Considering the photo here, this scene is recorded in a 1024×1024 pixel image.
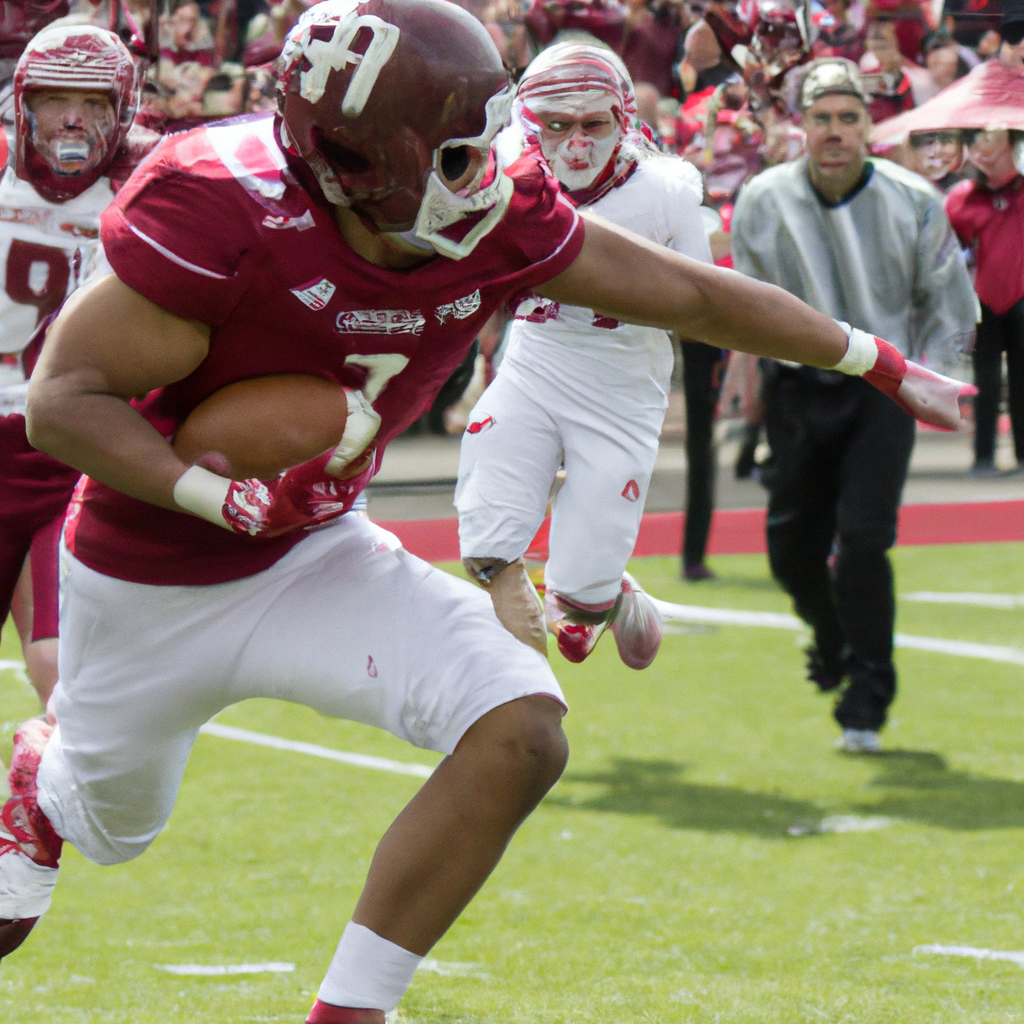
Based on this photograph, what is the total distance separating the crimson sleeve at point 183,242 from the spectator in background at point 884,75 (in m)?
6.56

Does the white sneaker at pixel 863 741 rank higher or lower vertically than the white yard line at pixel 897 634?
higher

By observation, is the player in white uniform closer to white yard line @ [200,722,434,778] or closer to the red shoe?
white yard line @ [200,722,434,778]

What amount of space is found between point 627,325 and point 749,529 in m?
5.36

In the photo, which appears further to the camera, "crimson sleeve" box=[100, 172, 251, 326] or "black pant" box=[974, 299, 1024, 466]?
"black pant" box=[974, 299, 1024, 466]

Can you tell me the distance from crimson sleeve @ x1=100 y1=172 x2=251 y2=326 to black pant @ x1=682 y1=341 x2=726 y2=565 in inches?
208

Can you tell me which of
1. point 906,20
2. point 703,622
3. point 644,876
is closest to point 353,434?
point 644,876

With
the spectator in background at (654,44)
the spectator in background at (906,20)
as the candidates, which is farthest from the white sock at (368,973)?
the spectator in background at (906,20)

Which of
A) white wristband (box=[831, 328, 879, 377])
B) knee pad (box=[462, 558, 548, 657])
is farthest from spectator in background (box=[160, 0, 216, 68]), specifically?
white wristband (box=[831, 328, 879, 377])

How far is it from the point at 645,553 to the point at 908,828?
427 centimetres

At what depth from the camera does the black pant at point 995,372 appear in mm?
7789

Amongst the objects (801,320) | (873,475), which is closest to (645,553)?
(873,475)

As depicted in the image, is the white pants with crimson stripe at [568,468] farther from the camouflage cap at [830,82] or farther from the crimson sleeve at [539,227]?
the crimson sleeve at [539,227]

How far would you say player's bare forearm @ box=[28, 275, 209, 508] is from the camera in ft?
7.93

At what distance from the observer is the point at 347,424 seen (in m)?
2.57
